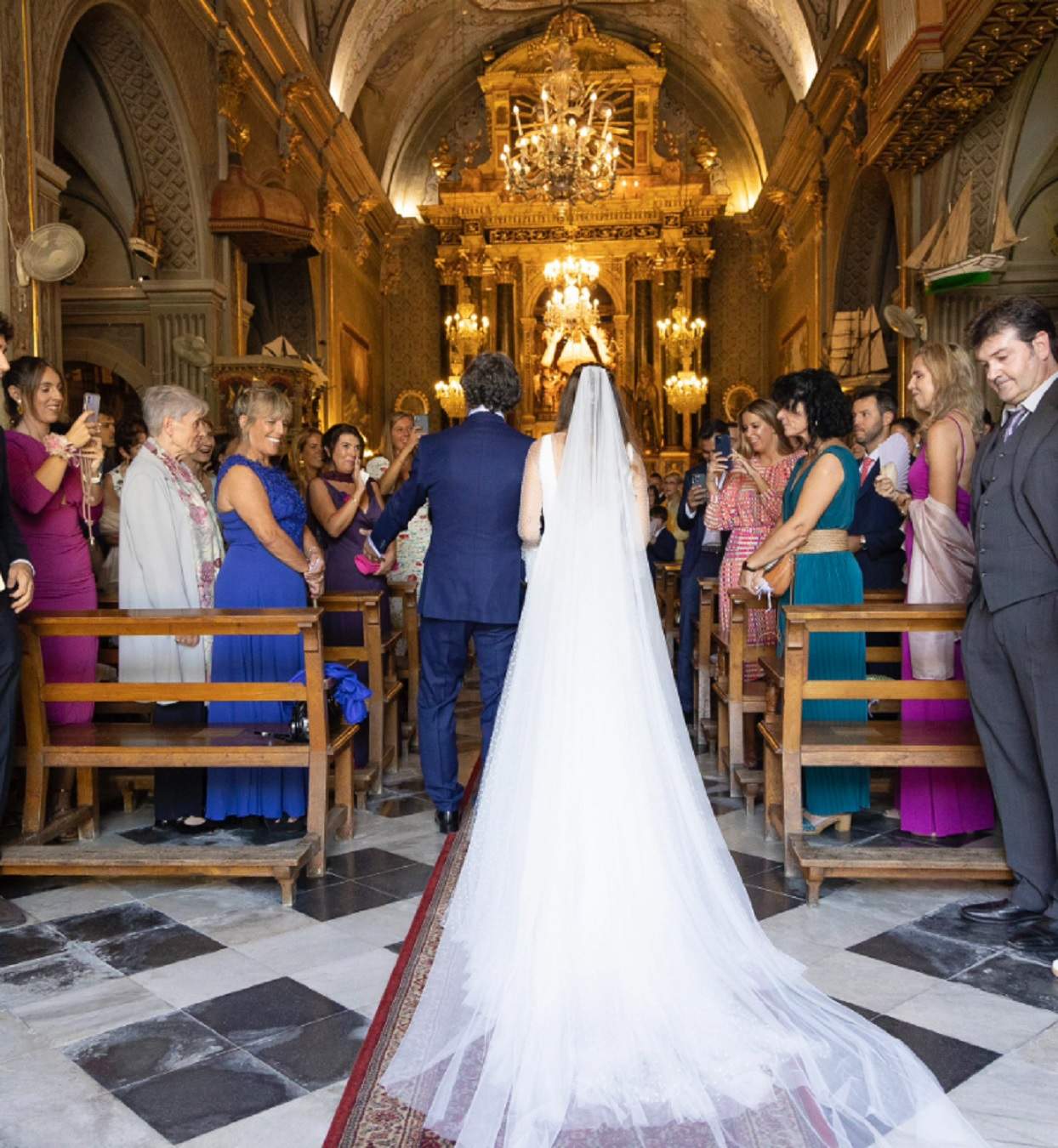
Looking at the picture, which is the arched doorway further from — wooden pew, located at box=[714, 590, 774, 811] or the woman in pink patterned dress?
wooden pew, located at box=[714, 590, 774, 811]

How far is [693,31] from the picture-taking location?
58.2 feet

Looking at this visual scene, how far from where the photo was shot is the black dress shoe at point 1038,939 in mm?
3207

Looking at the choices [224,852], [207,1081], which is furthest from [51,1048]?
[224,852]

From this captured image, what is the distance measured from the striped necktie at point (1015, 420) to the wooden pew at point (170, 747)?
229cm

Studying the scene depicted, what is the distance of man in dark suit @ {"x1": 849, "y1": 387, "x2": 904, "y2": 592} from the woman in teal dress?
33.8 inches

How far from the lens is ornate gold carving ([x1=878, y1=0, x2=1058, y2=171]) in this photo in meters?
6.65

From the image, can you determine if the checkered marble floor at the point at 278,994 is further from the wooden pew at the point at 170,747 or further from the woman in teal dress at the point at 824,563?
the woman in teal dress at the point at 824,563

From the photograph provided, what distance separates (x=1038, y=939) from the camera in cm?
325

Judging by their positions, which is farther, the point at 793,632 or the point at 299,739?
the point at 299,739

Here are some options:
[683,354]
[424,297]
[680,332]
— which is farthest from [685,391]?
[424,297]

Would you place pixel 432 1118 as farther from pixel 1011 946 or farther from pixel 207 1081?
pixel 1011 946

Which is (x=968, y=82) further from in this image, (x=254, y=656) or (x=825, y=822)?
(x=254, y=656)

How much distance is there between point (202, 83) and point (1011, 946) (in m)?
9.91

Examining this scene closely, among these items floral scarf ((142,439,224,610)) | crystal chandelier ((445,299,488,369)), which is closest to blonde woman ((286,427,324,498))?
floral scarf ((142,439,224,610))
